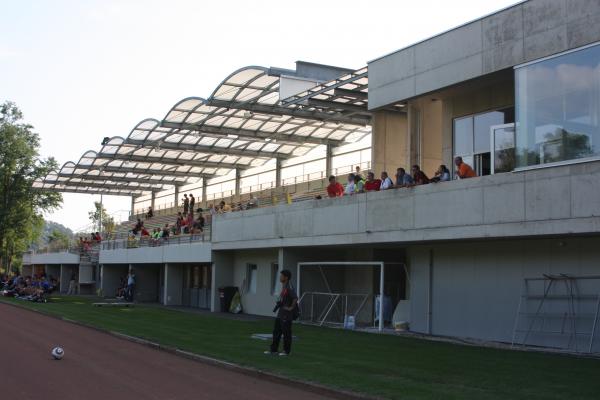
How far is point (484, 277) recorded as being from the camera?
2086 centimetres

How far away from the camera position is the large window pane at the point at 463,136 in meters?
23.5

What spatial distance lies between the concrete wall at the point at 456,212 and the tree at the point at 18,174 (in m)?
46.3

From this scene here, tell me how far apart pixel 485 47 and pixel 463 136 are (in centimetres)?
411

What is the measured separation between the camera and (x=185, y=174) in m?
54.7

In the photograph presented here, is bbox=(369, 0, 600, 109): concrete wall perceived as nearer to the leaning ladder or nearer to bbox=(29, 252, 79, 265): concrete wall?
the leaning ladder

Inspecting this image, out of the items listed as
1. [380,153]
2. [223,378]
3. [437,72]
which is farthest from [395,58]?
[223,378]

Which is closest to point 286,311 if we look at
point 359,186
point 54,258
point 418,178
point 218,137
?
point 418,178

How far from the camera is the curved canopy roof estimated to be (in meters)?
32.5

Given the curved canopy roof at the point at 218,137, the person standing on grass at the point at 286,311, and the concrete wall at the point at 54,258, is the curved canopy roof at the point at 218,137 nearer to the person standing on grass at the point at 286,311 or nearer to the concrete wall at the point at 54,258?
the concrete wall at the point at 54,258

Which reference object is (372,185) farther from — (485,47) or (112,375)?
(112,375)

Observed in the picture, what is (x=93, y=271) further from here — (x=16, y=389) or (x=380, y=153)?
(x=16, y=389)

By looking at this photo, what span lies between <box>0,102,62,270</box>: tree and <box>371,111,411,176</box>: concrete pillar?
45624mm

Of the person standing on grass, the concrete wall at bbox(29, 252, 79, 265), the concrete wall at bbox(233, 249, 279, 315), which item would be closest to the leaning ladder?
the person standing on grass

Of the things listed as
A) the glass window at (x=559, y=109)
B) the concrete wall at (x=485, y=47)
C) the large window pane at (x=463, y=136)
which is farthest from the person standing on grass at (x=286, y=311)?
the large window pane at (x=463, y=136)
